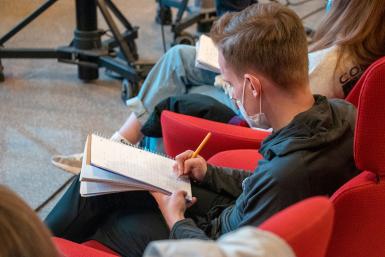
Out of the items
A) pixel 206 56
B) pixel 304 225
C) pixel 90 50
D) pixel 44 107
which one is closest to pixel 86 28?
pixel 90 50

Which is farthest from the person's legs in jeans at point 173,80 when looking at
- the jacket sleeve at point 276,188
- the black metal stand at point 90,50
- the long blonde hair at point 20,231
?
the long blonde hair at point 20,231

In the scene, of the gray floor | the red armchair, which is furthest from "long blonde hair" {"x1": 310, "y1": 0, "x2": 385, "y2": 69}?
the gray floor

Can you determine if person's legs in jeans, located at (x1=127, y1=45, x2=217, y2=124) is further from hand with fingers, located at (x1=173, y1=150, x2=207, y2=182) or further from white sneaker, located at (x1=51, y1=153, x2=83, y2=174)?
hand with fingers, located at (x1=173, y1=150, x2=207, y2=182)

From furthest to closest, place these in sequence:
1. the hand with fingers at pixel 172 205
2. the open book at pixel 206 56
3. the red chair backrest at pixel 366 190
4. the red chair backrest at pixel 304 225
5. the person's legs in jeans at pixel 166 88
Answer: the person's legs in jeans at pixel 166 88 < the open book at pixel 206 56 < the hand with fingers at pixel 172 205 < the red chair backrest at pixel 366 190 < the red chair backrest at pixel 304 225

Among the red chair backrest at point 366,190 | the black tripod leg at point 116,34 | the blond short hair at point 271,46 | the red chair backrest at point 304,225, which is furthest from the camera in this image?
the black tripod leg at point 116,34

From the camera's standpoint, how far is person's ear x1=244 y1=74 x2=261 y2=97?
111 cm

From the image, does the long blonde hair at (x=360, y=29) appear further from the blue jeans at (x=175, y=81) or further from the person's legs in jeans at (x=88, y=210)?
the person's legs in jeans at (x=88, y=210)

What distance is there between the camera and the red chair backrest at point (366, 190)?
84 cm

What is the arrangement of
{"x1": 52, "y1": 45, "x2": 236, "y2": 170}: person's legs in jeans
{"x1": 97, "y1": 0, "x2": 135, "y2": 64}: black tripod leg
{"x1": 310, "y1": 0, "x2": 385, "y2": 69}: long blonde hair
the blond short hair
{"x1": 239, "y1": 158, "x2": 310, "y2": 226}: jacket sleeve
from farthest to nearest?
{"x1": 97, "y1": 0, "x2": 135, "y2": 64}: black tripod leg < {"x1": 52, "y1": 45, "x2": 236, "y2": 170}: person's legs in jeans < {"x1": 310, "y1": 0, "x2": 385, "y2": 69}: long blonde hair < the blond short hair < {"x1": 239, "y1": 158, "x2": 310, "y2": 226}: jacket sleeve

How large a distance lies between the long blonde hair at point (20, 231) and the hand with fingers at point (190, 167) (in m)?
0.67

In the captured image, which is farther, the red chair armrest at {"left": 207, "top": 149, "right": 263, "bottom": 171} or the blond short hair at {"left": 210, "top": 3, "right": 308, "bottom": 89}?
the red chair armrest at {"left": 207, "top": 149, "right": 263, "bottom": 171}

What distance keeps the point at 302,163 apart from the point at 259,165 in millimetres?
114

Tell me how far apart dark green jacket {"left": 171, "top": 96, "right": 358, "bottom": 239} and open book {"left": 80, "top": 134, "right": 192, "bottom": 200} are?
0.21m

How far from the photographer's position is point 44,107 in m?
2.54
